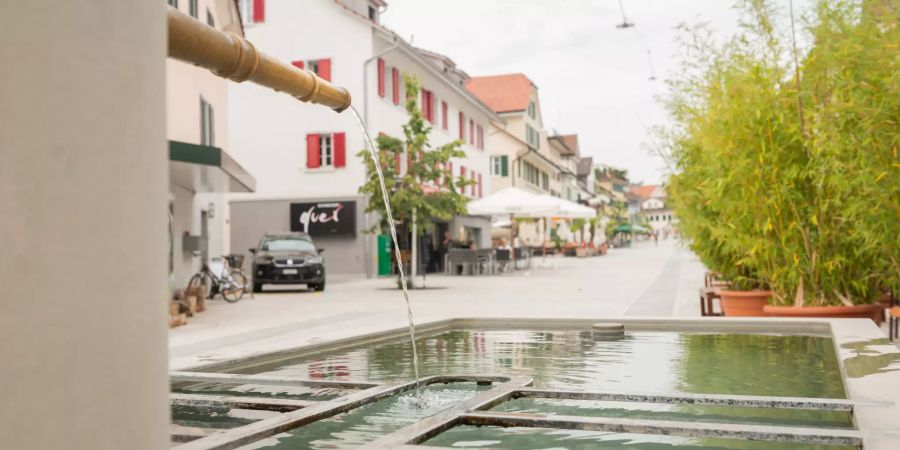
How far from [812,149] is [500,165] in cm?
4844

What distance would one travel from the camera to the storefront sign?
3000 cm

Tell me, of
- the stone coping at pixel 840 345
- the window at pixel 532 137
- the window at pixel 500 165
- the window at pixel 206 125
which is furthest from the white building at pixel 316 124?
the window at pixel 532 137

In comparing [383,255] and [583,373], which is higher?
[383,255]

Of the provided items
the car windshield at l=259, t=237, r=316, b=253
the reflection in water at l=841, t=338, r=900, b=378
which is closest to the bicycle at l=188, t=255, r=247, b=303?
the car windshield at l=259, t=237, r=316, b=253

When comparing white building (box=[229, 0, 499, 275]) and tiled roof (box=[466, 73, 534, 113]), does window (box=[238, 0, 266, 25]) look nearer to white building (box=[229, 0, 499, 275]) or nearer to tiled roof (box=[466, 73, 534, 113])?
white building (box=[229, 0, 499, 275])

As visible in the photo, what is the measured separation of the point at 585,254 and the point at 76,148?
5342 cm

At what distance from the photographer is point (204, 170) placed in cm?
1482

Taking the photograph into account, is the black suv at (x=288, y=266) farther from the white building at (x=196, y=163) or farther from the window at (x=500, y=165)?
the window at (x=500, y=165)

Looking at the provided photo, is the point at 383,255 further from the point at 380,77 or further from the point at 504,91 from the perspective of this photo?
the point at 504,91

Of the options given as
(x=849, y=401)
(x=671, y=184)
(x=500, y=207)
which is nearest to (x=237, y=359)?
(x=849, y=401)

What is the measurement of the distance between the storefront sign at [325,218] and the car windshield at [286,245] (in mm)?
6623

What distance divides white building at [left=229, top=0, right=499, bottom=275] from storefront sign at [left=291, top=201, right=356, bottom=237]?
5cm

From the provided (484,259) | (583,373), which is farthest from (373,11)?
(583,373)

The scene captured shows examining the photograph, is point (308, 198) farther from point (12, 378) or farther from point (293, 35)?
point (12, 378)
